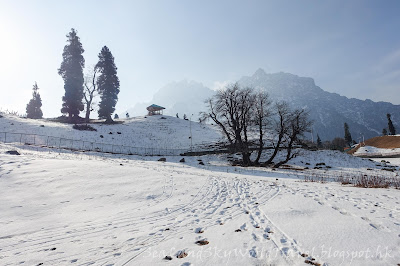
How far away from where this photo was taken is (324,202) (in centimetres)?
665

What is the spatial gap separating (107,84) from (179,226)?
52.2 metres

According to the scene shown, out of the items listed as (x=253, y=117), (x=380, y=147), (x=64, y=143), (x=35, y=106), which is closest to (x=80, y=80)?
(x=64, y=143)

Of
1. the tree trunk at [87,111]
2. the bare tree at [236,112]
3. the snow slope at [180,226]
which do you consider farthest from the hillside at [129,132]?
the snow slope at [180,226]

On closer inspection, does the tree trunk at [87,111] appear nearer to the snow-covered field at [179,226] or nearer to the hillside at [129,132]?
the hillside at [129,132]

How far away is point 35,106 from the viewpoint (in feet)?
215

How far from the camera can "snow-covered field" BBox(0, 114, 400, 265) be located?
343cm

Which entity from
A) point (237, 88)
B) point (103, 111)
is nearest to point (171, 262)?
point (237, 88)

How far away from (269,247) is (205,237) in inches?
56.9

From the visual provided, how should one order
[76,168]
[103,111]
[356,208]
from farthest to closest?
→ [103,111] < [76,168] < [356,208]

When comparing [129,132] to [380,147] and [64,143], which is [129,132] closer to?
[64,143]

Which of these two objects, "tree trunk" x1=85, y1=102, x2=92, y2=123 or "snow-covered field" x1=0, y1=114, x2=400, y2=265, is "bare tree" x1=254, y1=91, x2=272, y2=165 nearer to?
"snow-covered field" x1=0, y1=114, x2=400, y2=265

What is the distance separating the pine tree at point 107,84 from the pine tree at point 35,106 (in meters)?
33.5

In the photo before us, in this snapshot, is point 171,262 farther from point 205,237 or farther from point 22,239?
point 22,239

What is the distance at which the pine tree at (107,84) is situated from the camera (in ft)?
155
